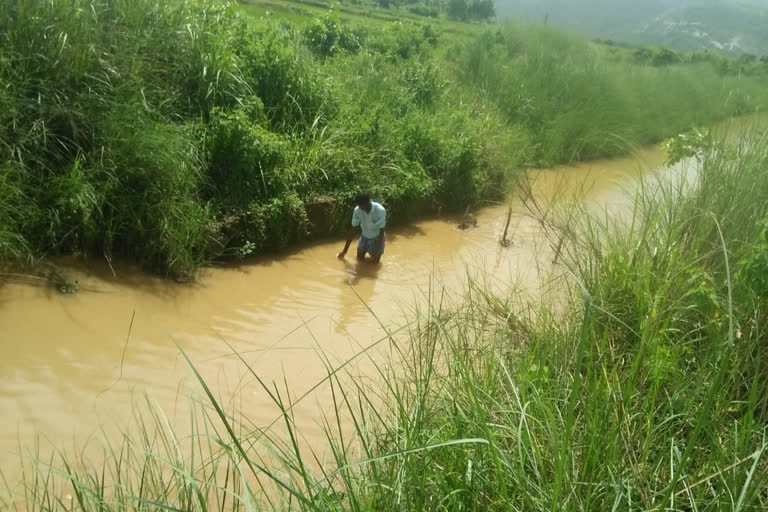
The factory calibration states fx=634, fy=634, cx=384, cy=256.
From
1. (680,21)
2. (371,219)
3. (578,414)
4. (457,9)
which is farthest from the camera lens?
(457,9)

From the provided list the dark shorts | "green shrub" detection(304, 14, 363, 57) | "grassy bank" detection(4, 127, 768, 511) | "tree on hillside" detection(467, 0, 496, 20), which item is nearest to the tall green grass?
"green shrub" detection(304, 14, 363, 57)

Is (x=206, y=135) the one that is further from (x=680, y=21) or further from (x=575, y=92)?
(x=680, y=21)

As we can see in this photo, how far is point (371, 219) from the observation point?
6.50 meters

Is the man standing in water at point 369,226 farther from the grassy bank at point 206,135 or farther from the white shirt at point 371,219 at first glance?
the grassy bank at point 206,135

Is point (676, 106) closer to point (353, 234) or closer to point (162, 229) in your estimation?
point (353, 234)

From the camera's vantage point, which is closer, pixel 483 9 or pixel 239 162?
pixel 239 162

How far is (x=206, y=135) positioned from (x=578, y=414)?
530 cm

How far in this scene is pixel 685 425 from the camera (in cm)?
251

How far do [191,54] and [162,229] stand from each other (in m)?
2.31

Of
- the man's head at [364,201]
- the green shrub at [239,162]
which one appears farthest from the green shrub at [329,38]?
the man's head at [364,201]

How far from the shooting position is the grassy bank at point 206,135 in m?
5.50

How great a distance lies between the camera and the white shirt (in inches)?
255

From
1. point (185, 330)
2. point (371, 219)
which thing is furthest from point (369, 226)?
point (185, 330)

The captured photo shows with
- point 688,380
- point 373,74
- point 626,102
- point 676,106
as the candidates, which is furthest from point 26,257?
point 676,106
